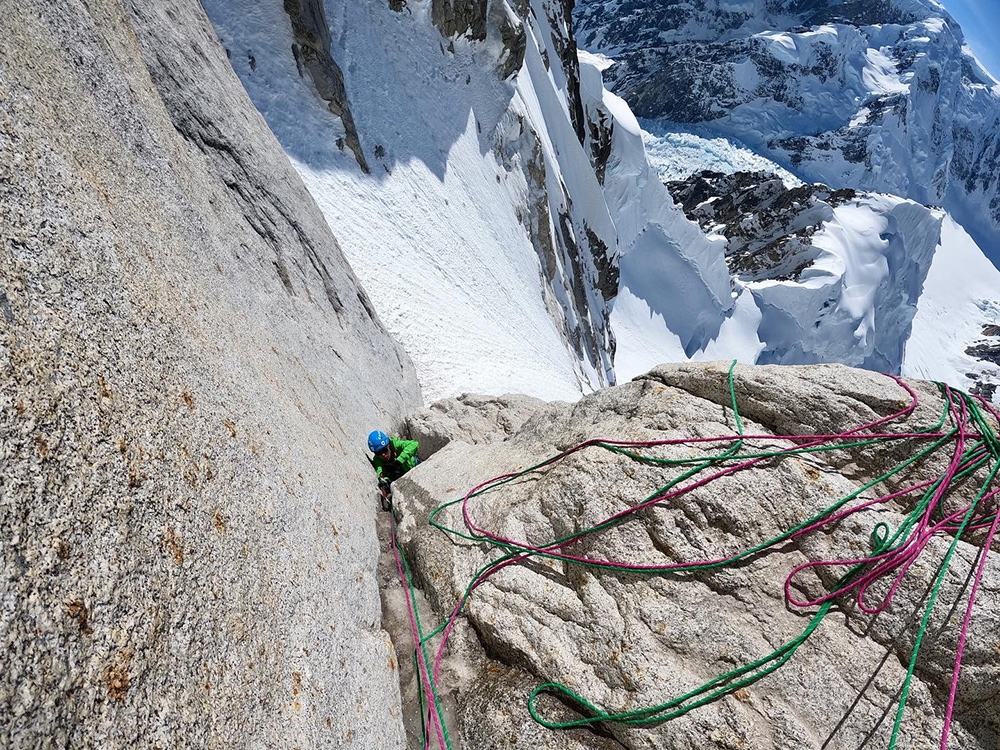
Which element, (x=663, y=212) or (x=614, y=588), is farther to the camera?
(x=663, y=212)

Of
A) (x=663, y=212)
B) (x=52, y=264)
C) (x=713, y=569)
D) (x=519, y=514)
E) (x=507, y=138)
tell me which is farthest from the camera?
(x=663, y=212)

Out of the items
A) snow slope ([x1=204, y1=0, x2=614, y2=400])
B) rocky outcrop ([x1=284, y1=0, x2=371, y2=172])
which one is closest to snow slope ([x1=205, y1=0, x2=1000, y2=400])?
snow slope ([x1=204, y1=0, x2=614, y2=400])

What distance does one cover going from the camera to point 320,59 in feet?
35.9

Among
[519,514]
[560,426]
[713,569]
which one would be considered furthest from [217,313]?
[713,569]

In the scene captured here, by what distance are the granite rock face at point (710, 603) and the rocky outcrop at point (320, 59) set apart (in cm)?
1030

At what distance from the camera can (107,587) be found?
1.64 meters

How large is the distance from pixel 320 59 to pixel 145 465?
11.8 meters

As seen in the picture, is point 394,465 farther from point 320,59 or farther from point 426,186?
point 426,186

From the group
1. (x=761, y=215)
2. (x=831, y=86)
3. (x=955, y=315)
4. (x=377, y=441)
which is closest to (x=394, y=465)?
(x=377, y=441)

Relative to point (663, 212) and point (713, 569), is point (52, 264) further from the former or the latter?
point (663, 212)

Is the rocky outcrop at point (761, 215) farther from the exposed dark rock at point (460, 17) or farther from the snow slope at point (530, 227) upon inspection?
the exposed dark rock at point (460, 17)

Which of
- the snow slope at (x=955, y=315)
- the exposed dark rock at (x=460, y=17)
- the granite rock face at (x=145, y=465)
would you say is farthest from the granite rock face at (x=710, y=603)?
the snow slope at (x=955, y=315)

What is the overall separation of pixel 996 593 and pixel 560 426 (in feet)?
9.85

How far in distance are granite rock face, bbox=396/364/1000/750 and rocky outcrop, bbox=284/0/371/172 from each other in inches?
406
